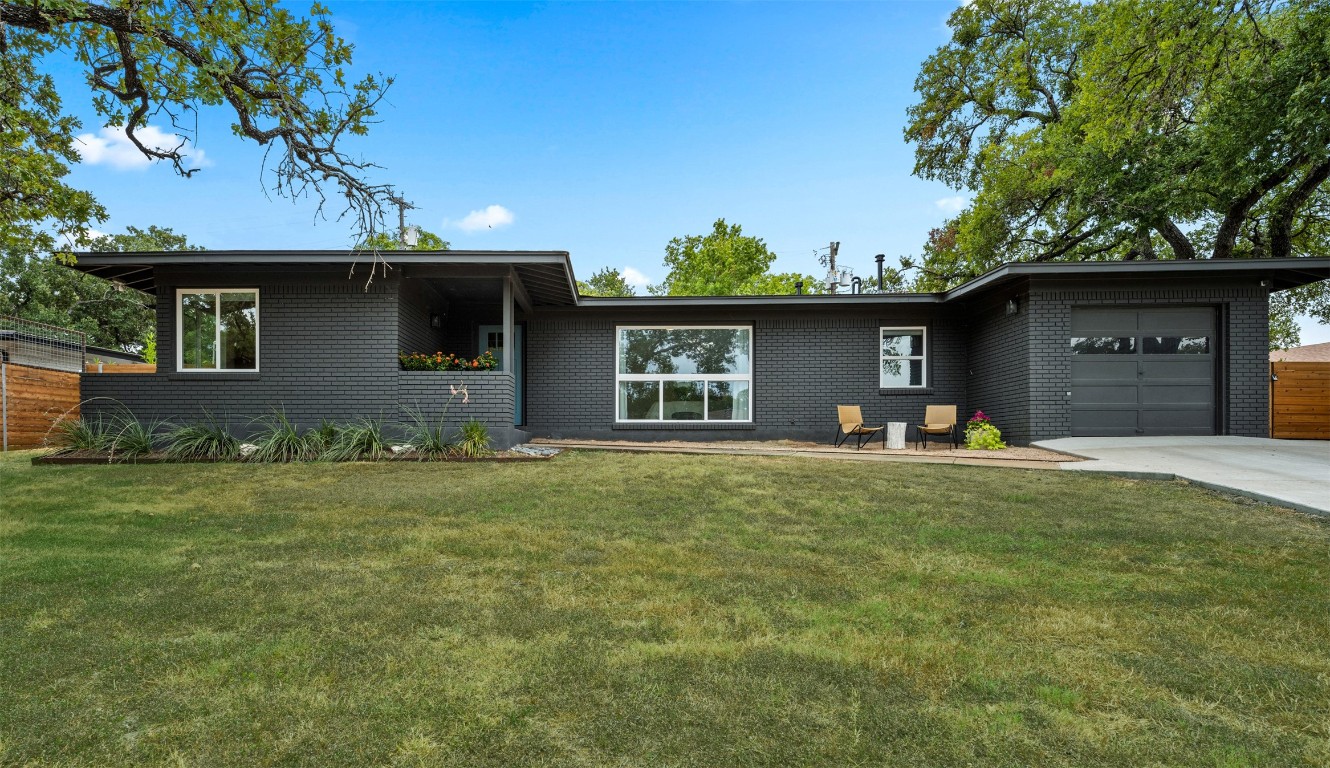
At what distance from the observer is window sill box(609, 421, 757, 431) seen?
1288 centimetres

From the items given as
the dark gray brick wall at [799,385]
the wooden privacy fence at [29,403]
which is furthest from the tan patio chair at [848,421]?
the wooden privacy fence at [29,403]

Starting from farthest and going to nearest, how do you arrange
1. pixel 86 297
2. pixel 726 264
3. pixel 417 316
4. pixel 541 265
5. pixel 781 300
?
pixel 726 264
pixel 86 297
pixel 781 300
pixel 417 316
pixel 541 265

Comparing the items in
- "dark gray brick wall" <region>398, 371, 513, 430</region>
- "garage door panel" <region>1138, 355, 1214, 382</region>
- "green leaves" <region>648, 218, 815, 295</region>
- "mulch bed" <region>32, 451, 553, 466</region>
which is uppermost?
"green leaves" <region>648, 218, 815, 295</region>

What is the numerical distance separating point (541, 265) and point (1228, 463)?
884 centimetres

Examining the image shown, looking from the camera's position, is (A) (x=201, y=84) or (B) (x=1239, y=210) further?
(B) (x=1239, y=210)

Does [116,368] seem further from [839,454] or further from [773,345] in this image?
[839,454]

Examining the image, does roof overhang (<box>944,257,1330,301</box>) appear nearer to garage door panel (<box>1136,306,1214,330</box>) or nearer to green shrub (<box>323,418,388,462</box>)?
garage door panel (<box>1136,306,1214,330</box>)

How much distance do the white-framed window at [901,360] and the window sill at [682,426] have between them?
2775 millimetres

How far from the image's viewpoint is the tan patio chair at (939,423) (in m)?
11.4

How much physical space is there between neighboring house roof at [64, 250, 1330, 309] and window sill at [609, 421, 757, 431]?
2.69m

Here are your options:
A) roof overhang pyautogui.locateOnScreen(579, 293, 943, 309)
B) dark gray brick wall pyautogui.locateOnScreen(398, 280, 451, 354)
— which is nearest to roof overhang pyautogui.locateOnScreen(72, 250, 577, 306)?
dark gray brick wall pyautogui.locateOnScreen(398, 280, 451, 354)

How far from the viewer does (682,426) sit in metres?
13.0

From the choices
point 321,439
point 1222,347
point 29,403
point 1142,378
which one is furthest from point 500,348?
point 1222,347

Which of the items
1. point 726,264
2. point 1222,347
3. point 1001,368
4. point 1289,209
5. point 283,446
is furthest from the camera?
point 726,264
